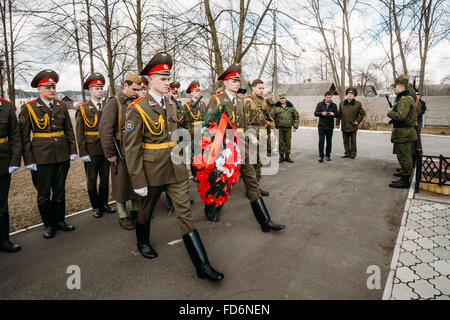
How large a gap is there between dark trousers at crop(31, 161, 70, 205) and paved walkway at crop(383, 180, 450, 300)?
4360mm

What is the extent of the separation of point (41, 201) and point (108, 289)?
6.50 ft

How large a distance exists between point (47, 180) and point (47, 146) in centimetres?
49

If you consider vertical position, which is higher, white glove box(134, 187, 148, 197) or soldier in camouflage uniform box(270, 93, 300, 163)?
soldier in camouflage uniform box(270, 93, 300, 163)

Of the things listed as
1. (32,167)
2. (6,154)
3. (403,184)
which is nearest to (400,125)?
(403,184)

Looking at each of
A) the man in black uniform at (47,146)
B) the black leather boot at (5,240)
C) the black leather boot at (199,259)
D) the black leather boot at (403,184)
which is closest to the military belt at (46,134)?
the man in black uniform at (47,146)

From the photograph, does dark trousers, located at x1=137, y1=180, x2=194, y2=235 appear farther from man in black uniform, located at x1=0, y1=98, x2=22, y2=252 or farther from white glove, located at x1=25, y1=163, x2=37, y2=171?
man in black uniform, located at x1=0, y1=98, x2=22, y2=252

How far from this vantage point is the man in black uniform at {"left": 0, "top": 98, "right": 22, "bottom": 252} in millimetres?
3755

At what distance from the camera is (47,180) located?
420 centimetres

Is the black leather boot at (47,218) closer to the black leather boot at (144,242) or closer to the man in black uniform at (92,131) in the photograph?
the man in black uniform at (92,131)

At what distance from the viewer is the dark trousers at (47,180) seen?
4.15 meters

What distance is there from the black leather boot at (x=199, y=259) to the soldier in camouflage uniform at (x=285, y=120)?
6590 millimetres

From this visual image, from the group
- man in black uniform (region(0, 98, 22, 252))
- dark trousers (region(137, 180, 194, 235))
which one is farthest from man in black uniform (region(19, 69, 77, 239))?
dark trousers (region(137, 180, 194, 235))

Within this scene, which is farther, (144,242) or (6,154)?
(6,154)

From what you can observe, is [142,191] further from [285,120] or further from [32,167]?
[285,120]
